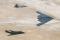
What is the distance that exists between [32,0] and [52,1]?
0.75 ft

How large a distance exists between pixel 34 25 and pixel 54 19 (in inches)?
8.0

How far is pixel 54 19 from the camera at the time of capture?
1.46 m

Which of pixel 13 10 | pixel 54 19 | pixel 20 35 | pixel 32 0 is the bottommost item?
pixel 20 35

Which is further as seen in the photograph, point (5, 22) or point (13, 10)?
point (13, 10)

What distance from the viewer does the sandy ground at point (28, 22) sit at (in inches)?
47.1

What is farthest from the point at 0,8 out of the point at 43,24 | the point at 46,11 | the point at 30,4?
the point at 43,24

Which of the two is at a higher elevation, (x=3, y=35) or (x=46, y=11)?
(x=46, y=11)

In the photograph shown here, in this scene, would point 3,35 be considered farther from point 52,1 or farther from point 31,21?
point 52,1

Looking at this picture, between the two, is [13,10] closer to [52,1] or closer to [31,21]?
[31,21]

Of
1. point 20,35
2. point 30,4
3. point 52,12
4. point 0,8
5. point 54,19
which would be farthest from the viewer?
point 30,4

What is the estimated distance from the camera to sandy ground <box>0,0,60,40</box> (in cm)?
120

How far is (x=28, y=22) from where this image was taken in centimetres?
141

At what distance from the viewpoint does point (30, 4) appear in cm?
190

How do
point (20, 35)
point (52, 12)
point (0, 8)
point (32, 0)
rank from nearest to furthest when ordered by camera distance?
point (20, 35), point (52, 12), point (0, 8), point (32, 0)
